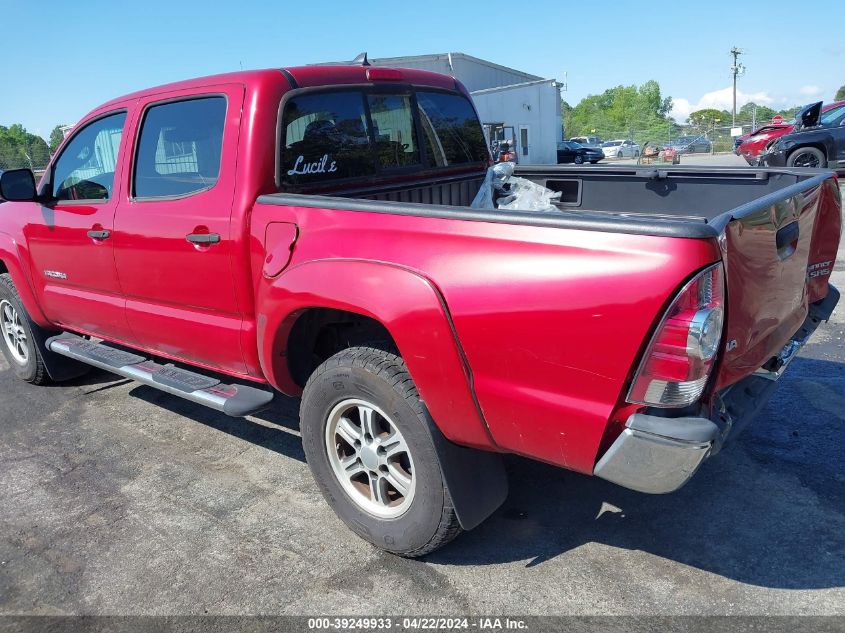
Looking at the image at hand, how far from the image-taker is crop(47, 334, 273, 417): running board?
3.36m

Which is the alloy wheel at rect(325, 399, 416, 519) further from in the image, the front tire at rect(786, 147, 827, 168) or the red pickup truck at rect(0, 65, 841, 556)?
the front tire at rect(786, 147, 827, 168)

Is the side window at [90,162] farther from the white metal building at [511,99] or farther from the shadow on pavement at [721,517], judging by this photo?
the white metal building at [511,99]

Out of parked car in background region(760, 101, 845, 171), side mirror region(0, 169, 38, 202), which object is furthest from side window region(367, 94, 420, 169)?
parked car in background region(760, 101, 845, 171)

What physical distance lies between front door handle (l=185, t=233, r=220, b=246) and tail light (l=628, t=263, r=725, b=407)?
2048 millimetres

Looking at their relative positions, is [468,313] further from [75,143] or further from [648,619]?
[75,143]

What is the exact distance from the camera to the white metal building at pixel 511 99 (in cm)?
2978

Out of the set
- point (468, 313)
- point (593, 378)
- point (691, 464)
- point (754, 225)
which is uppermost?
point (754, 225)

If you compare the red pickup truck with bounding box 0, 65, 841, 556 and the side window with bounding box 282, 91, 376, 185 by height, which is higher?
the side window with bounding box 282, 91, 376, 185

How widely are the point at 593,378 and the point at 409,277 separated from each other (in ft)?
2.46

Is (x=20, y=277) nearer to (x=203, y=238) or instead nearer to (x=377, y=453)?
(x=203, y=238)

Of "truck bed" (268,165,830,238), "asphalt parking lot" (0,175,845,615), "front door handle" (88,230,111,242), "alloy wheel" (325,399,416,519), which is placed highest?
"truck bed" (268,165,830,238)

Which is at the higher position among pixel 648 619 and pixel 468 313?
pixel 468 313

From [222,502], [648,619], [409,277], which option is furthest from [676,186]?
[222,502]

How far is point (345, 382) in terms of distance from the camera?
283cm
